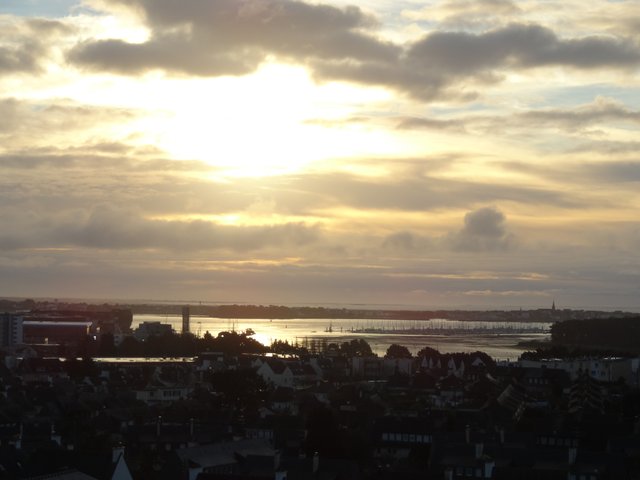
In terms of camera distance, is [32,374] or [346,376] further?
[346,376]

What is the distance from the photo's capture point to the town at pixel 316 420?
4069cm

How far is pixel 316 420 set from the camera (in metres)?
49.7

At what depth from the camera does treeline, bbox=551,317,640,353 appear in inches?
6791

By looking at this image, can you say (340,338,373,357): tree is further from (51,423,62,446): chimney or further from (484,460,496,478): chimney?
(484,460,496,478): chimney

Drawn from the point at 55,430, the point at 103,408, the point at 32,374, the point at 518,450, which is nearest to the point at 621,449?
the point at 518,450

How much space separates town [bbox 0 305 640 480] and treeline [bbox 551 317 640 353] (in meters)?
61.0

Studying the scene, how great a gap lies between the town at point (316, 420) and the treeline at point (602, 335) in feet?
200

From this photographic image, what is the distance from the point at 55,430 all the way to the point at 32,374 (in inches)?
1512

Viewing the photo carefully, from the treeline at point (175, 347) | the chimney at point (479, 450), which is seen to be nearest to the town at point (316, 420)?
the chimney at point (479, 450)

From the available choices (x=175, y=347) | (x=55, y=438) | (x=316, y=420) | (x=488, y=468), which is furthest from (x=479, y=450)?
(x=175, y=347)

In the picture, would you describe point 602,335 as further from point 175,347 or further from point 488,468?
point 488,468

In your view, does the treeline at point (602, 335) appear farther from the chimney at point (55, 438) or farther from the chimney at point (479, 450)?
the chimney at point (479, 450)

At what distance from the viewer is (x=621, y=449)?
45906mm

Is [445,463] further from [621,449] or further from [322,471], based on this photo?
[621,449]
